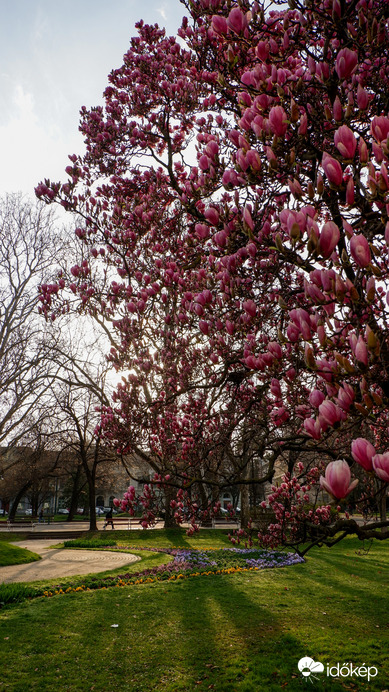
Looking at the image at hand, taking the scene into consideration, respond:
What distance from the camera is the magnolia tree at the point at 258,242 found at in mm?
1994

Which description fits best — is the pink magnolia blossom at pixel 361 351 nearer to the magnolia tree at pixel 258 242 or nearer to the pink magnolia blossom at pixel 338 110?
the magnolia tree at pixel 258 242

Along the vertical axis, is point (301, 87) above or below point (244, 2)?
below

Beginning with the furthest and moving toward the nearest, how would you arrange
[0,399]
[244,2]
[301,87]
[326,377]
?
[0,399], [244,2], [301,87], [326,377]

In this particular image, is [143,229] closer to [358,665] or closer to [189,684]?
[189,684]

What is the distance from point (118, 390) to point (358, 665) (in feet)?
14.7

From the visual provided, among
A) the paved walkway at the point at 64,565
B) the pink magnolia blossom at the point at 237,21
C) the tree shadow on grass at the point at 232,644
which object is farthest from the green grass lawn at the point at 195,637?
the pink magnolia blossom at the point at 237,21

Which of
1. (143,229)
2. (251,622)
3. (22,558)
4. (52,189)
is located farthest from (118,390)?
(22,558)

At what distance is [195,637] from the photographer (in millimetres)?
5598

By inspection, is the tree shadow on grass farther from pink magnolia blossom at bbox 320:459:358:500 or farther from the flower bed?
pink magnolia blossom at bbox 320:459:358:500

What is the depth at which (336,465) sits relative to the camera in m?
1.55

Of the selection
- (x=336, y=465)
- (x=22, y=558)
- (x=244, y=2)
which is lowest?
(x=22, y=558)
